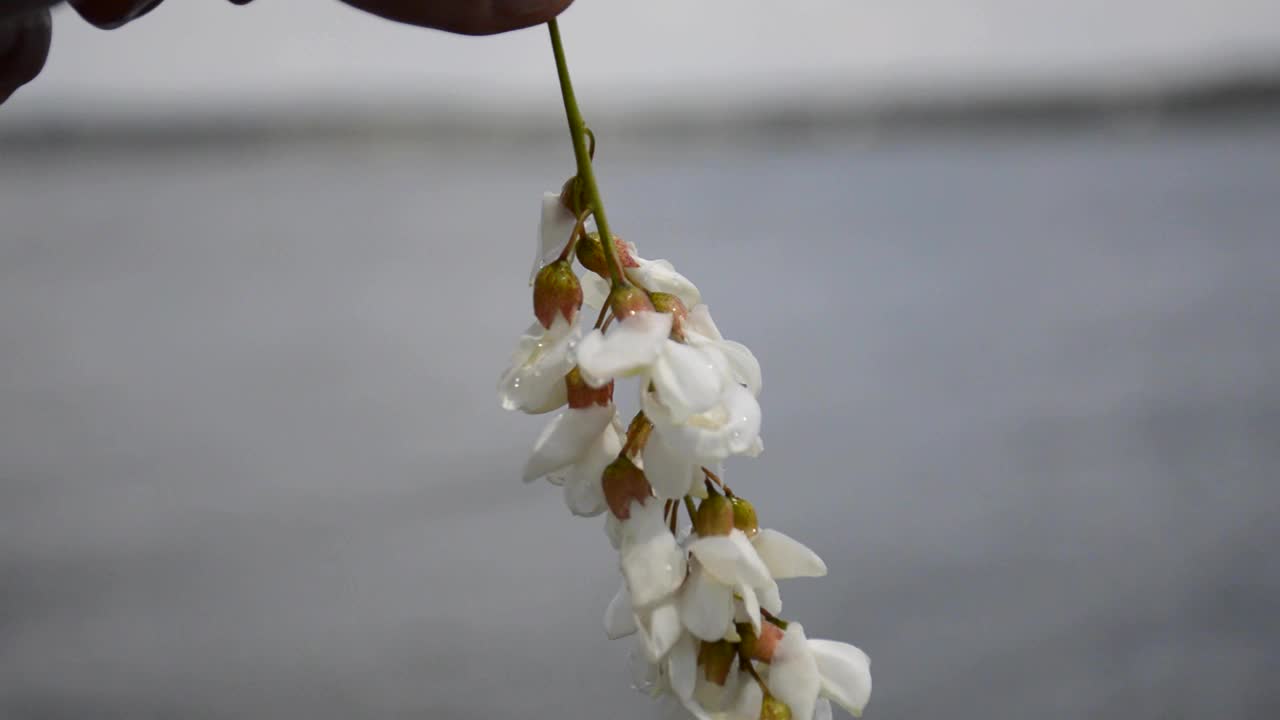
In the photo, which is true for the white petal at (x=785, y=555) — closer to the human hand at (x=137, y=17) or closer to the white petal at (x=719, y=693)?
the white petal at (x=719, y=693)

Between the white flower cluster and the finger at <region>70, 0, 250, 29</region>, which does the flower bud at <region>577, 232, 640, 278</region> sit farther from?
the finger at <region>70, 0, 250, 29</region>

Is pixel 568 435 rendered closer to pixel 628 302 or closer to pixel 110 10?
pixel 628 302

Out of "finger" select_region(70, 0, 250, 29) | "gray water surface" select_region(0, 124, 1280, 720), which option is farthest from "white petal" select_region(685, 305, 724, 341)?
"gray water surface" select_region(0, 124, 1280, 720)

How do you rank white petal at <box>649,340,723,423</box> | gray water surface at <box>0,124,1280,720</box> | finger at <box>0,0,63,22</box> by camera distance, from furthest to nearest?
1. gray water surface at <box>0,124,1280,720</box>
2. finger at <box>0,0,63,22</box>
3. white petal at <box>649,340,723,423</box>

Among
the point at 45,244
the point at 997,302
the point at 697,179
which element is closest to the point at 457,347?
the point at 997,302

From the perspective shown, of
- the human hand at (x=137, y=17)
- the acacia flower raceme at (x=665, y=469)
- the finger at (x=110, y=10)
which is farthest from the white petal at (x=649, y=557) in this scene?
the finger at (x=110, y=10)

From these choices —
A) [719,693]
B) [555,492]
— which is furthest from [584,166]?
[555,492]
